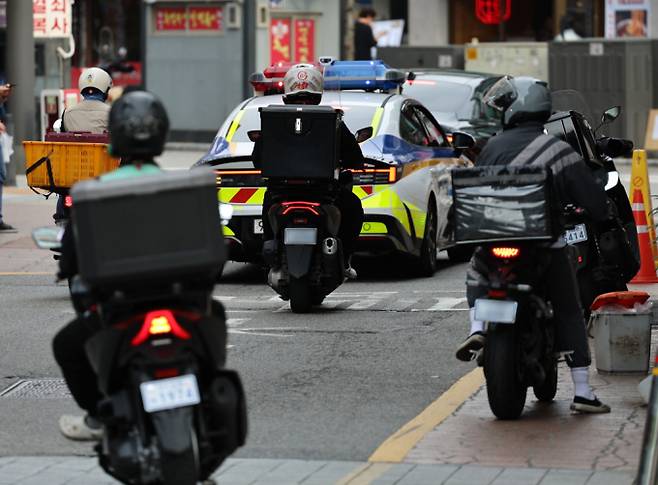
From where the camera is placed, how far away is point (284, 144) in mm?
13117

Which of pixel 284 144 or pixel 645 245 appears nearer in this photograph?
pixel 284 144

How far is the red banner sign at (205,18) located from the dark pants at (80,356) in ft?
80.3

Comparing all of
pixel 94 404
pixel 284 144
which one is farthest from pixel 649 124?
pixel 94 404

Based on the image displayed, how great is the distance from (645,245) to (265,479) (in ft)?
24.9

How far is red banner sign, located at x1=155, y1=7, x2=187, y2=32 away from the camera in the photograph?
31.5 metres

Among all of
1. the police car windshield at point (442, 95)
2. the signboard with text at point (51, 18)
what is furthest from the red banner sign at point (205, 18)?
the police car windshield at point (442, 95)

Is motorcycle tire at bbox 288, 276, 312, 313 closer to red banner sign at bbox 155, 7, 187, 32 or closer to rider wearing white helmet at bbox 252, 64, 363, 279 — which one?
rider wearing white helmet at bbox 252, 64, 363, 279

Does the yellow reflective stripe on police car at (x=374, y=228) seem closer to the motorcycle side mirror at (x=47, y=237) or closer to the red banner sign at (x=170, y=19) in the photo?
the motorcycle side mirror at (x=47, y=237)

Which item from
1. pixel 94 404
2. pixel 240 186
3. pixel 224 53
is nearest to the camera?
pixel 94 404

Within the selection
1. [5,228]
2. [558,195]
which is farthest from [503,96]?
[5,228]

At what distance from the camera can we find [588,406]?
9094 mm

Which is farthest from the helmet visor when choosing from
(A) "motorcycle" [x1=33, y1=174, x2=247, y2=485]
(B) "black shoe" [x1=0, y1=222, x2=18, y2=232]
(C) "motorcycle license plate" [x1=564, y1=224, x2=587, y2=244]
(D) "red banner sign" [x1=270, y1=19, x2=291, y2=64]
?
(D) "red banner sign" [x1=270, y1=19, x2=291, y2=64]

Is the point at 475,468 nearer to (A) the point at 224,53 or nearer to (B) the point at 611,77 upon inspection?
(B) the point at 611,77

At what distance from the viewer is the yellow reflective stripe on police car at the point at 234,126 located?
15.2m
